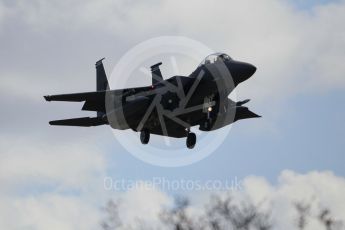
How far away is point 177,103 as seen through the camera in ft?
111

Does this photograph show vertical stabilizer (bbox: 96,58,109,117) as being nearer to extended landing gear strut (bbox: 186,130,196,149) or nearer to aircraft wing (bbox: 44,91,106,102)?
aircraft wing (bbox: 44,91,106,102)

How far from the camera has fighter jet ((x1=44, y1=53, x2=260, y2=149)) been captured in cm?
3275

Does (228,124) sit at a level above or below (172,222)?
above

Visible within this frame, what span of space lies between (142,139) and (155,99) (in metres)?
2.74

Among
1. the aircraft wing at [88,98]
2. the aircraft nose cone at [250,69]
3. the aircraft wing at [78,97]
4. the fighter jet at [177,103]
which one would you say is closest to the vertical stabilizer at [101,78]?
the fighter jet at [177,103]

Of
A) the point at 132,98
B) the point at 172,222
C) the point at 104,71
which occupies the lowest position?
the point at 172,222

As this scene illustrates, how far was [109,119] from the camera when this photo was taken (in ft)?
117

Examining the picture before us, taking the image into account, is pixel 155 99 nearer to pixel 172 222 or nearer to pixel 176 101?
pixel 176 101

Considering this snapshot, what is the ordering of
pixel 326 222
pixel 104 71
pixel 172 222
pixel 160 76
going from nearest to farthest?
pixel 326 222 → pixel 172 222 → pixel 160 76 → pixel 104 71

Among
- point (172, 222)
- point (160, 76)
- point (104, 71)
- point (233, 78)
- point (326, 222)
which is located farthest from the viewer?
point (104, 71)

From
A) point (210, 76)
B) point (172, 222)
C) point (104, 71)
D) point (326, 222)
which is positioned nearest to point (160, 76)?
point (104, 71)

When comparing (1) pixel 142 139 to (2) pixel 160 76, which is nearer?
(1) pixel 142 139

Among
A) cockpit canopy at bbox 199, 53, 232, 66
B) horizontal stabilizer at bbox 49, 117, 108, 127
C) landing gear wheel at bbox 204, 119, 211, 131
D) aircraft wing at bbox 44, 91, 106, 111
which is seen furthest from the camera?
horizontal stabilizer at bbox 49, 117, 108, 127

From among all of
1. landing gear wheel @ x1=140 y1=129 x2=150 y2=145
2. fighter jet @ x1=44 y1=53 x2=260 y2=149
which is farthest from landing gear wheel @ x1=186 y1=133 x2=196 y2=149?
landing gear wheel @ x1=140 y1=129 x2=150 y2=145
